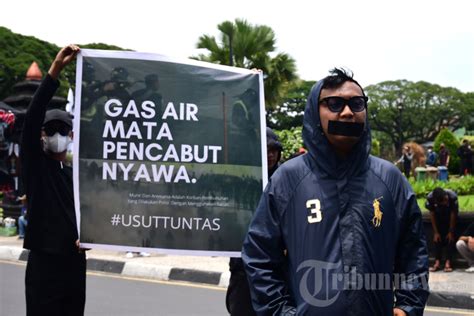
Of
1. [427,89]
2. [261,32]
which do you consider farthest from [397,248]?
[427,89]

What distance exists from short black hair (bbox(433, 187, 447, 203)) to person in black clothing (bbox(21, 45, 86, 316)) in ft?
21.8

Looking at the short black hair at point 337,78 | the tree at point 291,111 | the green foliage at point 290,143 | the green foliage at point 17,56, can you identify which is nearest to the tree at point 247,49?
the green foliage at point 290,143

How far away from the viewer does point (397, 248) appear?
8.45ft

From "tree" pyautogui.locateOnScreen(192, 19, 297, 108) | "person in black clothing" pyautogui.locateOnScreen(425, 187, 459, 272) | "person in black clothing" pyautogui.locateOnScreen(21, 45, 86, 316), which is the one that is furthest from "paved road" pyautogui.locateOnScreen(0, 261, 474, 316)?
"tree" pyautogui.locateOnScreen(192, 19, 297, 108)

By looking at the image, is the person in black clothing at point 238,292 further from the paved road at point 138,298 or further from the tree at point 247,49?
the tree at point 247,49

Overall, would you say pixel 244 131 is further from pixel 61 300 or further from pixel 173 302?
pixel 173 302

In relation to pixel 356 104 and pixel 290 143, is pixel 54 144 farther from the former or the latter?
pixel 290 143

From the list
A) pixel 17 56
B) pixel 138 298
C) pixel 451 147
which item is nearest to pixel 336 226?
pixel 138 298

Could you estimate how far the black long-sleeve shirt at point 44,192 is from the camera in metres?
3.66

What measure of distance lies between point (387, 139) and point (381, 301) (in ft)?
250

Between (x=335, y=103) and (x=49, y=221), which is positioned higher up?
(x=335, y=103)

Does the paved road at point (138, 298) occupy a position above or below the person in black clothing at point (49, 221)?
below

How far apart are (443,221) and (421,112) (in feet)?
220

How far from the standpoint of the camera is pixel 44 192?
12.3 feet
